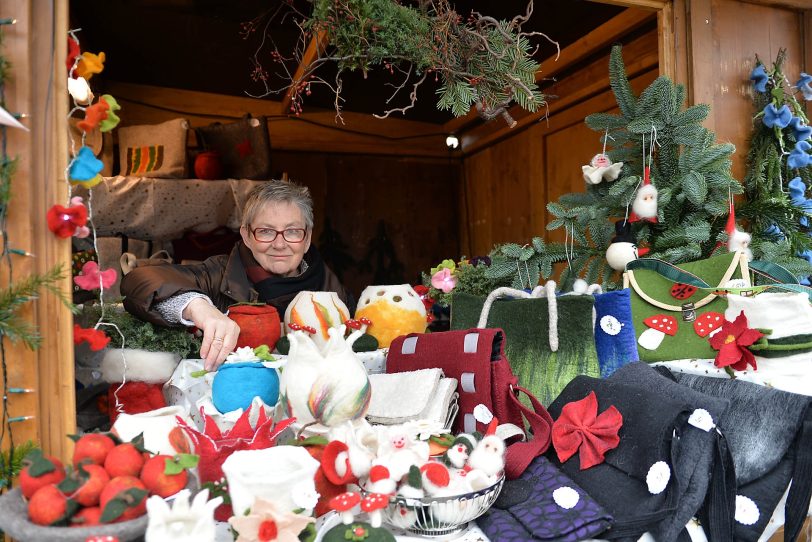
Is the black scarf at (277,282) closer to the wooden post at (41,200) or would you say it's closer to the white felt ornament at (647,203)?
the wooden post at (41,200)

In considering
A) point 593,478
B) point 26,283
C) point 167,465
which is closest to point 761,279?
point 593,478

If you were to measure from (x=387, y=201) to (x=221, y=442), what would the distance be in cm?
408

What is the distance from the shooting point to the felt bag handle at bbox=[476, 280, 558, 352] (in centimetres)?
142

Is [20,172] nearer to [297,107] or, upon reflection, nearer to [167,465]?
[167,465]

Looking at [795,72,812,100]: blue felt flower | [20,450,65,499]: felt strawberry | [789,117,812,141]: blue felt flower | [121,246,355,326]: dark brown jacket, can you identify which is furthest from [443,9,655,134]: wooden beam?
[20,450,65,499]: felt strawberry

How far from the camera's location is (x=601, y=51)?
3240mm

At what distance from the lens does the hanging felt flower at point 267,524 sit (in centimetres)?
77

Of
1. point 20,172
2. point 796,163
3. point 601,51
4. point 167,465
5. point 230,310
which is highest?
point 601,51

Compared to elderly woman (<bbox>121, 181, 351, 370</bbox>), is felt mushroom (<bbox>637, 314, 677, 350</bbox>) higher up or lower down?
lower down

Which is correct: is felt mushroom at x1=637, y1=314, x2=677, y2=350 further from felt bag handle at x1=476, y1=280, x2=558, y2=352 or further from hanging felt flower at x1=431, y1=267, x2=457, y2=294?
hanging felt flower at x1=431, y1=267, x2=457, y2=294

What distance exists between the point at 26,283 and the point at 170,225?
7.15 feet

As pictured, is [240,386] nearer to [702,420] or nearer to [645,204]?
[702,420]

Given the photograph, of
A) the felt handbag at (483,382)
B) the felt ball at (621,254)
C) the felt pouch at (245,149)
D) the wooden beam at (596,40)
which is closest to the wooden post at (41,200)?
the felt handbag at (483,382)

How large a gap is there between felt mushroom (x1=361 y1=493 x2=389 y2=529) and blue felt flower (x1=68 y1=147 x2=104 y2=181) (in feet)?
2.41
